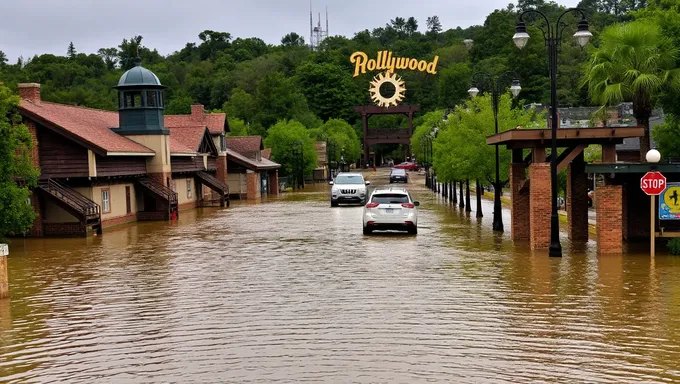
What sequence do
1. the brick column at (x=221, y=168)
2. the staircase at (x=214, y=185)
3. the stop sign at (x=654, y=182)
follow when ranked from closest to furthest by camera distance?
the stop sign at (x=654, y=182) → the staircase at (x=214, y=185) → the brick column at (x=221, y=168)

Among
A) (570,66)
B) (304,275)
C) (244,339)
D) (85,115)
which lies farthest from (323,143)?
(244,339)

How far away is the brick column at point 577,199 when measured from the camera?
23688 millimetres

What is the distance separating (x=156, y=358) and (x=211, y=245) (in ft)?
50.5

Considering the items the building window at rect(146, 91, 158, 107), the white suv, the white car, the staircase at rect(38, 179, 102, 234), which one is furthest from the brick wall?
the white suv

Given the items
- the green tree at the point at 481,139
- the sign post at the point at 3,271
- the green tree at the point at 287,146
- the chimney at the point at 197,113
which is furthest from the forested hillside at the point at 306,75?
the sign post at the point at 3,271

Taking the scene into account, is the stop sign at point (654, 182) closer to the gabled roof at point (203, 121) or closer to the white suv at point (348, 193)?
the white suv at point (348, 193)

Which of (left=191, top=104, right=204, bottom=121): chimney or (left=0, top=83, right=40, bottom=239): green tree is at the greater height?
(left=191, top=104, right=204, bottom=121): chimney

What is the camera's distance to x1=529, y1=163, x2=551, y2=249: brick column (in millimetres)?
21484

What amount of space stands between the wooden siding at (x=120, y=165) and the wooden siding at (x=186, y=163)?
4.37 metres

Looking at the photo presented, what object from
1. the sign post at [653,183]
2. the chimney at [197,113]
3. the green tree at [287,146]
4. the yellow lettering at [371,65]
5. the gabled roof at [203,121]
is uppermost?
the yellow lettering at [371,65]

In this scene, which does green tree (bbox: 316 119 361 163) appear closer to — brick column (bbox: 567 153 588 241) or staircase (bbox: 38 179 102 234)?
staircase (bbox: 38 179 102 234)

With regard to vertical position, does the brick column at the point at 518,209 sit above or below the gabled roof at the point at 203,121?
below

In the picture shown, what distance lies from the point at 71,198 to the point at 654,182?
22713 mm

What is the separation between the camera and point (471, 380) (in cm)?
897
